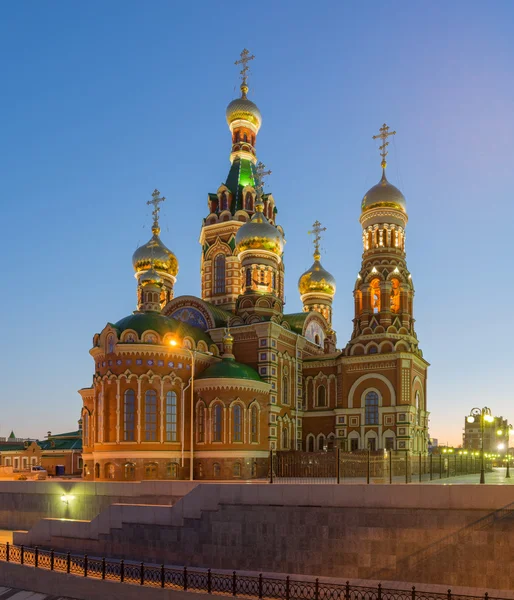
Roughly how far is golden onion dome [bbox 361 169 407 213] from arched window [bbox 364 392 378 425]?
44.4 feet

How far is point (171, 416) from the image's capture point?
37.6m

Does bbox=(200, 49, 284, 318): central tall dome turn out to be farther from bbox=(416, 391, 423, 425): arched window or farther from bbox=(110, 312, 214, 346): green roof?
bbox=(416, 391, 423, 425): arched window

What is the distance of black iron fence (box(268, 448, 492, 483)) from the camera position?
26.5 metres

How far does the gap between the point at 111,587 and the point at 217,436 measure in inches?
774

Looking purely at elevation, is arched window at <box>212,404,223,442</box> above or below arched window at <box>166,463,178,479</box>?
above

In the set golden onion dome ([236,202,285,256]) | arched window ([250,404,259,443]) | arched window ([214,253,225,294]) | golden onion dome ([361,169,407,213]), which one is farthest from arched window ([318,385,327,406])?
golden onion dome ([361,169,407,213])

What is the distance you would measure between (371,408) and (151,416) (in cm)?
1589

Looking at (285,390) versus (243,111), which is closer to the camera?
(285,390)

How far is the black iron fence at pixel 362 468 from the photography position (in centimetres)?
2648

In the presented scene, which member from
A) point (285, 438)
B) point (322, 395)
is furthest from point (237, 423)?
point (322, 395)

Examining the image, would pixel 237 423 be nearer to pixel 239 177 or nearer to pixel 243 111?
pixel 239 177

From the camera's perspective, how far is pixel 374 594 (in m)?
15.8

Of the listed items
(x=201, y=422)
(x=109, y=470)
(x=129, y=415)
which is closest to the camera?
(x=109, y=470)

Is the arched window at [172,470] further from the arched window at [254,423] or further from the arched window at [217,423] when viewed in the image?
the arched window at [254,423]
